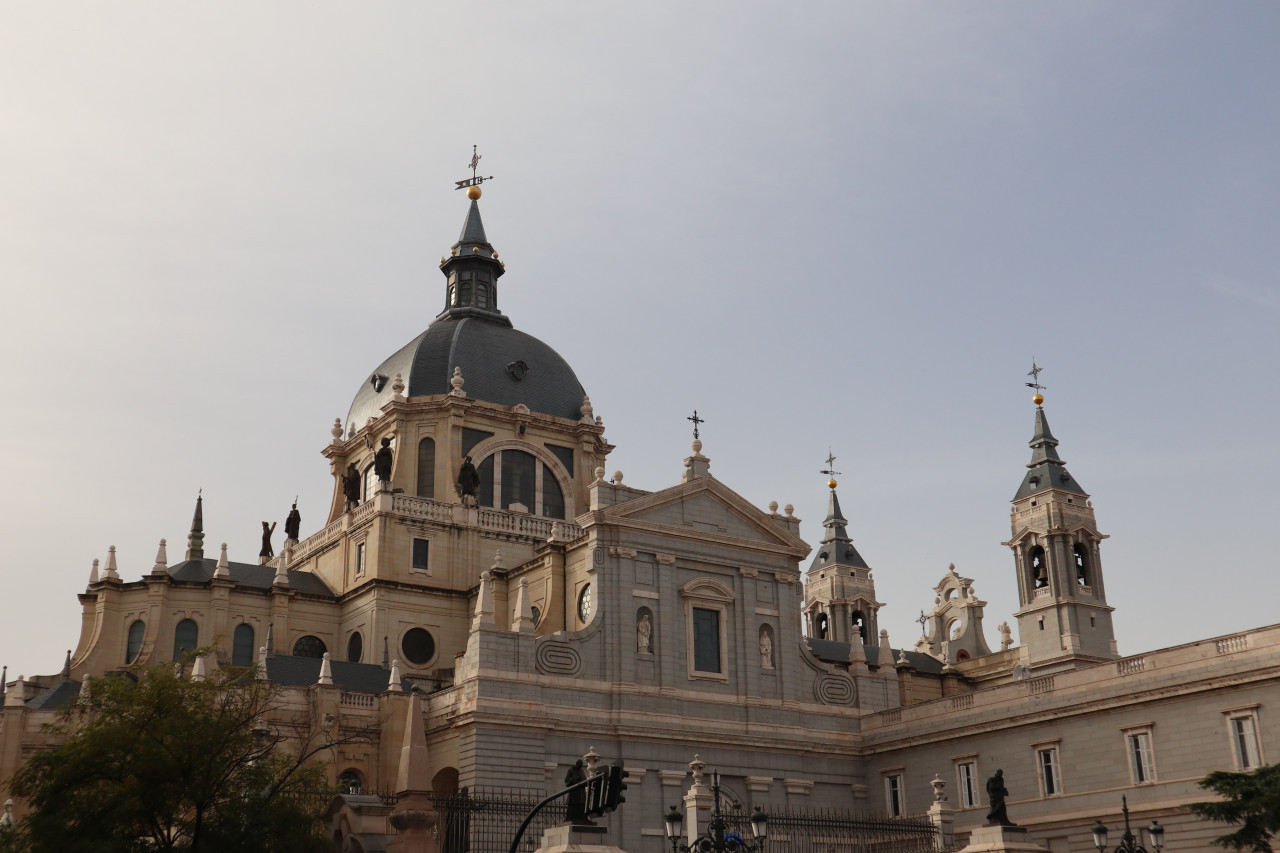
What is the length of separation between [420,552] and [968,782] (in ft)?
80.4

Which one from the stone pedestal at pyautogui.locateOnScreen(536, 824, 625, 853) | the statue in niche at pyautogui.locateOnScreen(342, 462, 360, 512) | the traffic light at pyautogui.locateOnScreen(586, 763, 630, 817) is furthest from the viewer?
the statue in niche at pyautogui.locateOnScreen(342, 462, 360, 512)

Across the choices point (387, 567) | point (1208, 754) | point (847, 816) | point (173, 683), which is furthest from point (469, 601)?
point (1208, 754)

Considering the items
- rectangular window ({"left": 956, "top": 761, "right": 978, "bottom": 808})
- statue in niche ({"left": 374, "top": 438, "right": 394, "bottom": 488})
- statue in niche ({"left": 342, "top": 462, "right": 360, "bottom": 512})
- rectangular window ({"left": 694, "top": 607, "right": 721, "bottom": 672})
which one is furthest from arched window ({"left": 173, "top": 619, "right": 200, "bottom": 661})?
rectangular window ({"left": 956, "top": 761, "right": 978, "bottom": 808})

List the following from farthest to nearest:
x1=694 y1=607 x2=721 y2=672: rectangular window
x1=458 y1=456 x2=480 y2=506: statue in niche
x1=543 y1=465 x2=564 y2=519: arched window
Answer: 1. x1=543 y1=465 x2=564 y2=519: arched window
2. x1=458 y1=456 x2=480 y2=506: statue in niche
3. x1=694 y1=607 x2=721 y2=672: rectangular window

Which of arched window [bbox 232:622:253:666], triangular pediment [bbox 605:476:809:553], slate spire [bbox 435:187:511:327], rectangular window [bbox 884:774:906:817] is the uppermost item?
slate spire [bbox 435:187:511:327]

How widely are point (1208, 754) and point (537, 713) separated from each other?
794 inches

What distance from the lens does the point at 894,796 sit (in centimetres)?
4941

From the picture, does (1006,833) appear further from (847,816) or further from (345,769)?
(345,769)

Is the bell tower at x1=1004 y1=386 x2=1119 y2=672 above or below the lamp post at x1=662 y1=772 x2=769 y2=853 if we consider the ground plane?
above

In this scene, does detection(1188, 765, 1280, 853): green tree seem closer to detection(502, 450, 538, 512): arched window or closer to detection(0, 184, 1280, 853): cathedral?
detection(0, 184, 1280, 853): cathedral

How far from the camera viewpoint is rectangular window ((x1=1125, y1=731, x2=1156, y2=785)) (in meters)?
39.8

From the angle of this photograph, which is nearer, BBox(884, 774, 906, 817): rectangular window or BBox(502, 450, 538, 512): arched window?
BBox(884, 774, 906, 817): rectangular window

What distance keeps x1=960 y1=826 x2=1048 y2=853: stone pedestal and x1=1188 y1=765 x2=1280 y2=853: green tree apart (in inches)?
167

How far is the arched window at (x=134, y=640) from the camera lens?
53.1m
